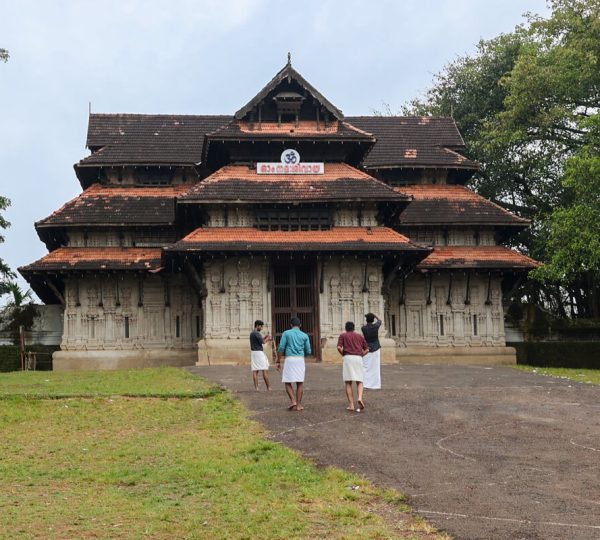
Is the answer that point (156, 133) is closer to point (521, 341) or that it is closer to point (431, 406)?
point (521, 341)

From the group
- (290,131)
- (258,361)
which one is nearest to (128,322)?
(290,131)

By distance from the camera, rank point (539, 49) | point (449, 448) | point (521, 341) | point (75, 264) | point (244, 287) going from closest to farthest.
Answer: point (449, 448) → point (244, 287) → point (75, 264) → point (521, 341) → point (539, 49)

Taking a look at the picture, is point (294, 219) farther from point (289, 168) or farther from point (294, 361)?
point (294, 361)

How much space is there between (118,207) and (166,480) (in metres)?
25.3

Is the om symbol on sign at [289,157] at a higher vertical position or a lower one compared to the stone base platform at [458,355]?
higher

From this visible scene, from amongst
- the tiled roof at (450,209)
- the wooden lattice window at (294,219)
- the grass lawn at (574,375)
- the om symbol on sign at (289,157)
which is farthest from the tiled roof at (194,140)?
the grass lawn at (574,375)

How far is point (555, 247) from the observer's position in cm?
3347

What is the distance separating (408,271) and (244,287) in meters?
7.17

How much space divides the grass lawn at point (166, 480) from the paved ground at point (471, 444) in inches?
23.7

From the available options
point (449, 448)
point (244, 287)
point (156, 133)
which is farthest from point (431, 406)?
point (156, 133)

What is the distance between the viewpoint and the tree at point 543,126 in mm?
32406

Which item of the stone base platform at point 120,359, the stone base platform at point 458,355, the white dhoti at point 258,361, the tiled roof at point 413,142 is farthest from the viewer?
the tiled roof at point 413,142

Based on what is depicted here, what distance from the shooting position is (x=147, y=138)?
126 ft

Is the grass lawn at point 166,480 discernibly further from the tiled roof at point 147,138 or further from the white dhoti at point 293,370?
the tiled roof at point 147,138
